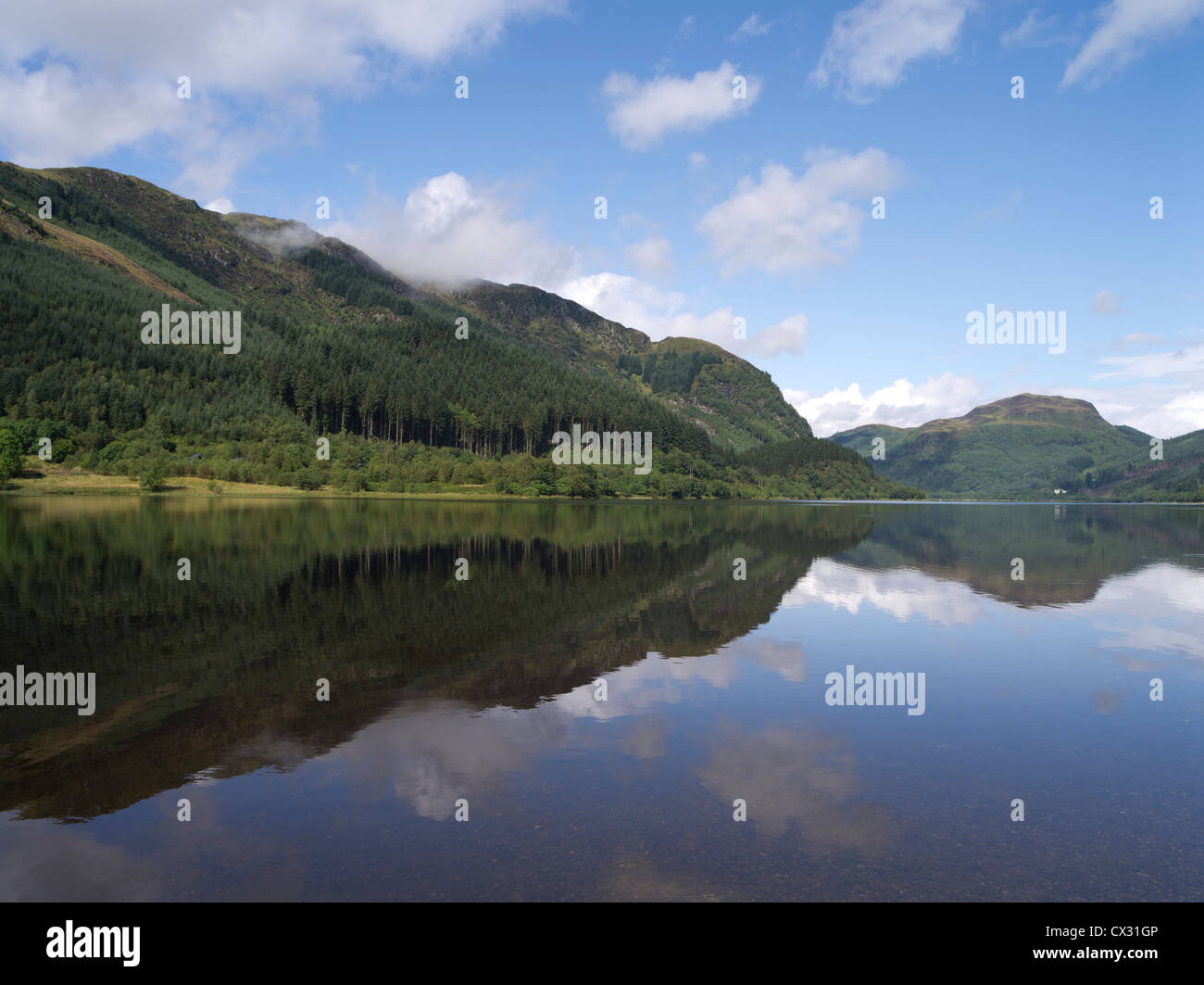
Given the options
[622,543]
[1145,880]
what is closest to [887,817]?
[1145,880]

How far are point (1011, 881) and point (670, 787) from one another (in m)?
5.39

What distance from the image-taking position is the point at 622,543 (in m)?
64.1

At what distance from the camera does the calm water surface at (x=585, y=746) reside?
10.1m

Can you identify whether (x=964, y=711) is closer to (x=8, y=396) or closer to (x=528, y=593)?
(x=528, y=593)

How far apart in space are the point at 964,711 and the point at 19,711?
75.1 feet

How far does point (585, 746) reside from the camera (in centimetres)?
1513

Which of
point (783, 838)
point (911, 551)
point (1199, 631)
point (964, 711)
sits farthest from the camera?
point (911, 551)

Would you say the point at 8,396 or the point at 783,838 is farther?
the point at 8,396

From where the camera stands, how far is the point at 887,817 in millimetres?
11977

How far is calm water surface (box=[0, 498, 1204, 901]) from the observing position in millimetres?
10133
